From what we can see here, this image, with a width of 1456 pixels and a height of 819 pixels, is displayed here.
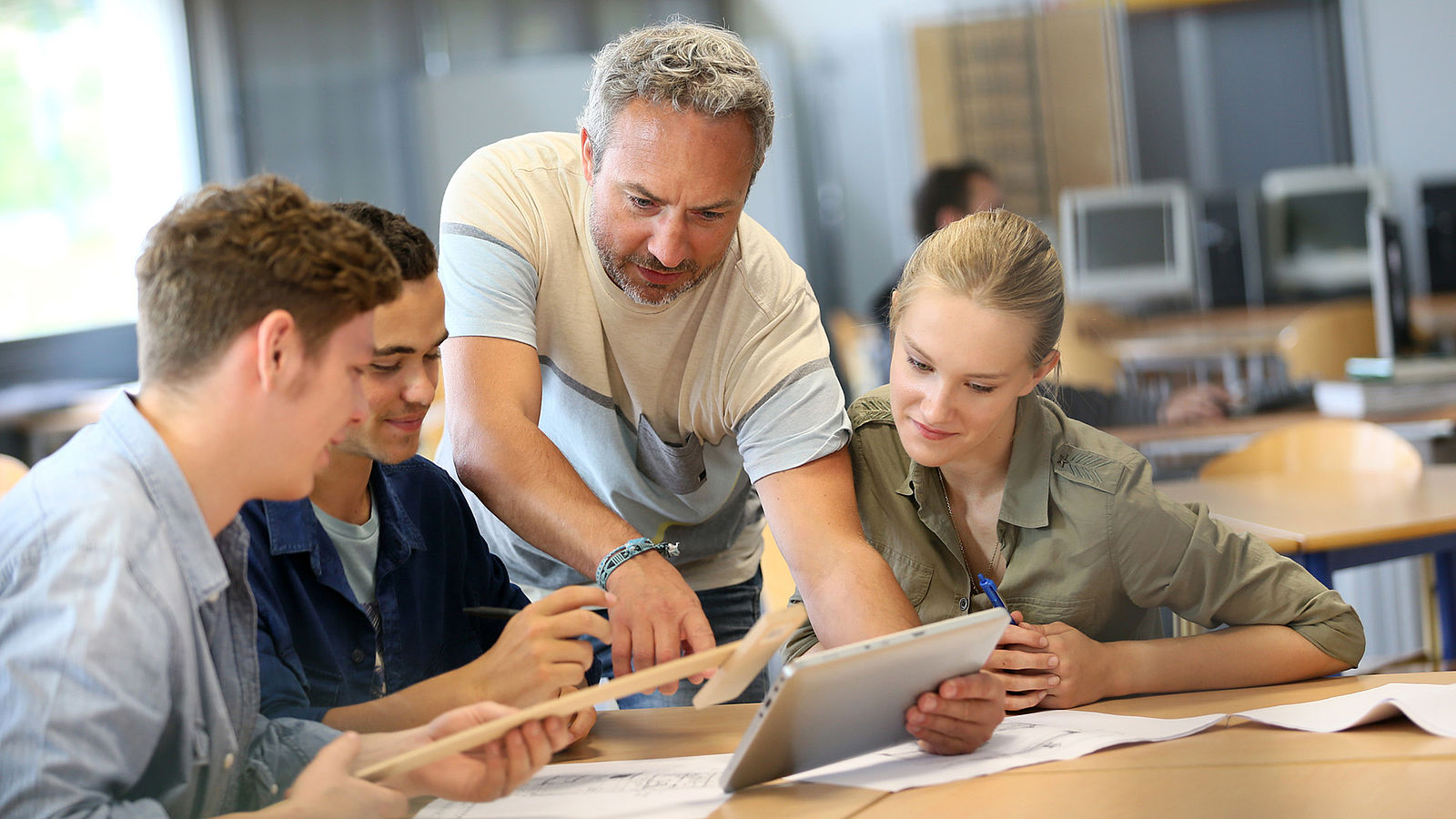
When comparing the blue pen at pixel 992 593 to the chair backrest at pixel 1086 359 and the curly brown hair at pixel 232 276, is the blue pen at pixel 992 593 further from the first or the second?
the chair backrest at pixel 1086 359

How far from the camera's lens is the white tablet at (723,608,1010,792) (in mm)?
915

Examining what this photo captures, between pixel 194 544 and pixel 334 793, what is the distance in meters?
0.21

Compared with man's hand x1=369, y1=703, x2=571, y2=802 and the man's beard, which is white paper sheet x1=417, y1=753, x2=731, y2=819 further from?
the man's beard

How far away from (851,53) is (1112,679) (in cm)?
597

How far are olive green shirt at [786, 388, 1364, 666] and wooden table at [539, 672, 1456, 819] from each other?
207 mm

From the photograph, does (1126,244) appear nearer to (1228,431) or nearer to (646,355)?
(1228,431)

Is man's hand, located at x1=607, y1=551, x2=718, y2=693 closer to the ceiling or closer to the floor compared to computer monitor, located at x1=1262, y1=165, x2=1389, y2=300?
closer to the floor

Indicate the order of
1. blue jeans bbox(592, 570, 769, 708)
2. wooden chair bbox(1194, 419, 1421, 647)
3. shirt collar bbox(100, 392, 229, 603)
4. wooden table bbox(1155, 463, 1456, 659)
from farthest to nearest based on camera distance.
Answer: wooden chair bbox(1194, 419, 1421, 647)
wooden table bbox(1155, 463, 1456, 659)
blue jeans bbox(592, 570, 769, 708)
shirt collar bbox(100, 392, 229, 603)

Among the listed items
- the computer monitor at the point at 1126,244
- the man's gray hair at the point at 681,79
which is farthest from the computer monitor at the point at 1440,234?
the man's gray hair at the point at 681,79

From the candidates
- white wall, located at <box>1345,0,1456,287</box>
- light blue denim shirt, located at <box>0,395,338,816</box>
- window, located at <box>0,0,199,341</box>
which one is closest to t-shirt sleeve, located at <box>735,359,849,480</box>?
light blue denim shirt, located at <box>0,395,338,816</box>

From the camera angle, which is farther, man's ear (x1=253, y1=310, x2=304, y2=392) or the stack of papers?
the stack of papers

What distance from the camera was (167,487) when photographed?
2.89ft

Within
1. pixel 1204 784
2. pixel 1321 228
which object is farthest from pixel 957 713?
pixel 1321 228

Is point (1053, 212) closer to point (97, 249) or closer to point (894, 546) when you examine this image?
point (97, 249)
